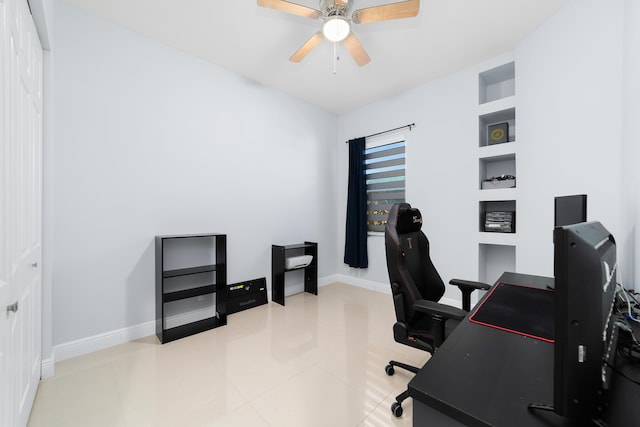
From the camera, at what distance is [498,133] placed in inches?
116

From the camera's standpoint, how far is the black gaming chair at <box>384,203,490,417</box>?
4.69ft

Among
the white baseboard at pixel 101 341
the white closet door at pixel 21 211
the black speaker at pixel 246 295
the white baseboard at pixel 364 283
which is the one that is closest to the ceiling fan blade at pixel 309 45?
the white closet door at pixel 21 211

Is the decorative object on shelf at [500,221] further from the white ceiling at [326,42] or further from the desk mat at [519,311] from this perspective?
the white ceiling at [326,42]

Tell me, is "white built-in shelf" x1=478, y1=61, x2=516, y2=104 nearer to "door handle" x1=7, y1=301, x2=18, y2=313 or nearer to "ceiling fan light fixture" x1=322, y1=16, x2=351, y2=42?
"ceiling fan light fixture" x1=322, y1=16, x2=351, y2=42

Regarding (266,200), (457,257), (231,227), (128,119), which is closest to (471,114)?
(457,257)

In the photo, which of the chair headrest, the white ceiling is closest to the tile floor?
the chair headrest

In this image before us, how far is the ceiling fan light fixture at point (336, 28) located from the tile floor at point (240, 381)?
9.02 ft

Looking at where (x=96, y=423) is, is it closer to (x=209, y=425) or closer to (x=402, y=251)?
(x=209, y=425)

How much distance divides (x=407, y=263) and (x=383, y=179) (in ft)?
8.32

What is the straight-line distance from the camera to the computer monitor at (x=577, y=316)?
20.0 inches

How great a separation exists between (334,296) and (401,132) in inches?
105

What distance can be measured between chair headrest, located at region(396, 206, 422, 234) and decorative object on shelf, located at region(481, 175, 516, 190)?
1.61 m

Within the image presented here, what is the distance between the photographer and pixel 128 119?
2.48 m

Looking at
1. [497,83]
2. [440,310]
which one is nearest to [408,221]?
[440,310]
